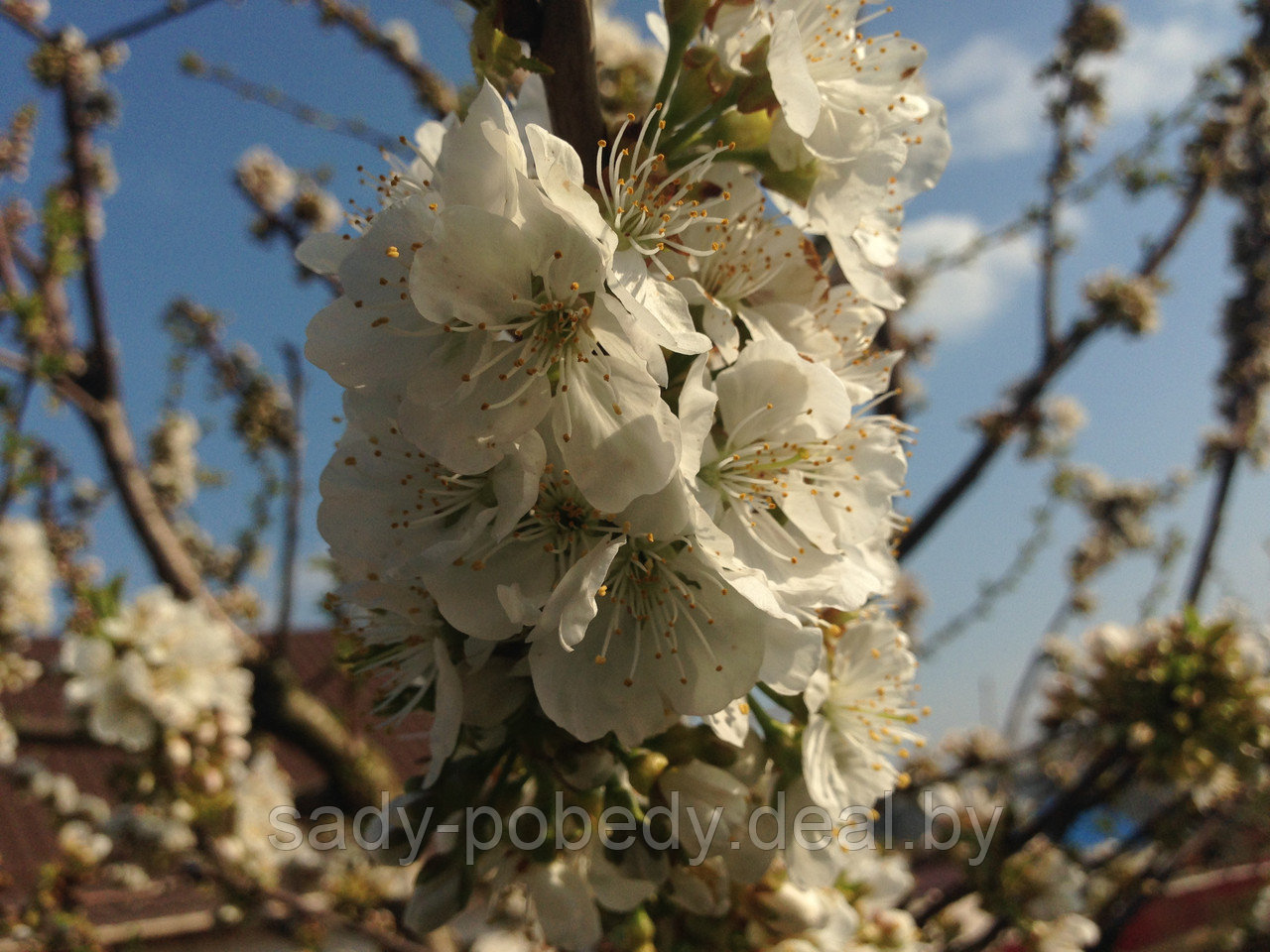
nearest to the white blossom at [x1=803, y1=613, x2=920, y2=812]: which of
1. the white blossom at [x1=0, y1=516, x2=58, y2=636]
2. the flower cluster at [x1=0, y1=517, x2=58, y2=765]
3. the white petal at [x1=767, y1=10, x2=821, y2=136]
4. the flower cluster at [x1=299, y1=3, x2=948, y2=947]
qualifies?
the flower cluster at [x1=299, y1=3, x2=948, y2=947]

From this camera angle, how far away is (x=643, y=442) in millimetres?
887

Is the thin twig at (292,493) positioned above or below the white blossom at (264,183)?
below

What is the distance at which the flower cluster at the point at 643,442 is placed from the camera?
92 cm

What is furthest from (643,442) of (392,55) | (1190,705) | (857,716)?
(392,55)

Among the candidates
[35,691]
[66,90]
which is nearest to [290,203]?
[66,90]

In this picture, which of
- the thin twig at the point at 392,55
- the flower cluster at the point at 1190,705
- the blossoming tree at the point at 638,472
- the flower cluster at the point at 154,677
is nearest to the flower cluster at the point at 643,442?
the blossoming tree at the point at 638,472

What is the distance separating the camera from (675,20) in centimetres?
121

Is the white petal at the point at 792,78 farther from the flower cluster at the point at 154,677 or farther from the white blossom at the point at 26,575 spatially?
the white blossom at the point at 26,575

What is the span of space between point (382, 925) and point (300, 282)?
11.5 feet

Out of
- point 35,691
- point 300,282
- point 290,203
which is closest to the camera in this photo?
point 300,282

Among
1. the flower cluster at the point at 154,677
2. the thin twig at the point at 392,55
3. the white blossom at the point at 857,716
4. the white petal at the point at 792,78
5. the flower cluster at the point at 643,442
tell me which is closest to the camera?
the flower cluster at the point at 643,442

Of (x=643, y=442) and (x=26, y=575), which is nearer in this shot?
(x=643, y=442)

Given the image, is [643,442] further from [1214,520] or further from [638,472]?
[1214,520]

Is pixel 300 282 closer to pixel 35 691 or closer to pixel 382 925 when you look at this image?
pixel 382 925
